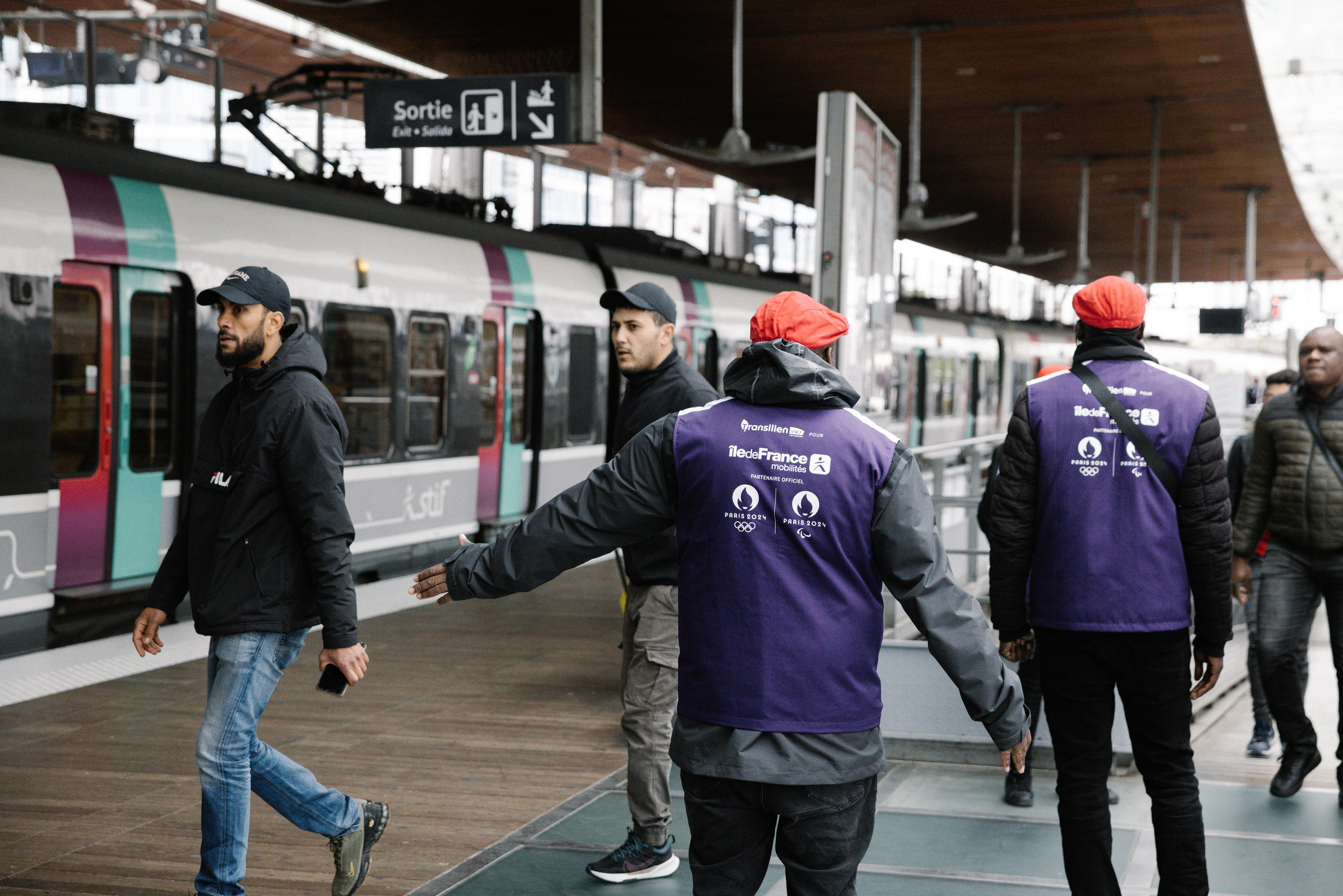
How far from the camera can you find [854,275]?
650 cm

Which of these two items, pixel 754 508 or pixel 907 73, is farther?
pixel 907 73

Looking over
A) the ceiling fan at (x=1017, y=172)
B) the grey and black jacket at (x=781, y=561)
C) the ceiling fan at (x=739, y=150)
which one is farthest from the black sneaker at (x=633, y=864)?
the ceiling fan at (x=1017, y=172)

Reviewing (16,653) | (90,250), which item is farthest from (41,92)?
(16,653)

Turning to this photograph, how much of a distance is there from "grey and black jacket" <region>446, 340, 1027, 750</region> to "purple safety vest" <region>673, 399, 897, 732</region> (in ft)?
0.14

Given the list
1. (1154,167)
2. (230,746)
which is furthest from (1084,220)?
(230,746)

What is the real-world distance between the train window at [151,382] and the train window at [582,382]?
17.3 feet

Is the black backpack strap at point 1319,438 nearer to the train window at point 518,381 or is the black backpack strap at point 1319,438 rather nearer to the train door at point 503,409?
the train door at point 503,409

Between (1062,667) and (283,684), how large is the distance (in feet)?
15.8

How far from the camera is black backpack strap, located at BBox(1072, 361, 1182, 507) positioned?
3.93 meters

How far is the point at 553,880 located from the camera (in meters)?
4.73

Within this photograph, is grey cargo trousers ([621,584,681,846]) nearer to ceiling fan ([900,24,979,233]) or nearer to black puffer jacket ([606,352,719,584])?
black puffer jacket ([606,352,719,584])

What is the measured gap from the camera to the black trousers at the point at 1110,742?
12.9 ft

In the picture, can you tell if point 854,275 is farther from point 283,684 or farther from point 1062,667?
point 283,684

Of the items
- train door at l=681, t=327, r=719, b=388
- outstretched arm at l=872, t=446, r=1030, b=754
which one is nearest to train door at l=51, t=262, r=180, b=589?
outstretched arm at l=872, t=446, r=1030, b=754
